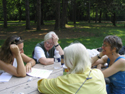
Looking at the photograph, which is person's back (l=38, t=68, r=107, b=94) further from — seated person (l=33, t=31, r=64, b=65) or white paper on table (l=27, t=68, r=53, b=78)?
seated person (l=33, t=31, r=64, b=65)

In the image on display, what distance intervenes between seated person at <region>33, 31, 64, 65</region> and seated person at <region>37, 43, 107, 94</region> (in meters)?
1.29

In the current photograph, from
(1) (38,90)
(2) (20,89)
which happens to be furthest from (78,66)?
(2) (20,89)

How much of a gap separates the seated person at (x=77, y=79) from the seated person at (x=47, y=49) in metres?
1.29

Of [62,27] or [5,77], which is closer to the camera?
[5,77]

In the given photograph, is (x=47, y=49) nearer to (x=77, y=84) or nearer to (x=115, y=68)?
(x=115, y=68)

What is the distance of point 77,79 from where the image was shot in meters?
1.44

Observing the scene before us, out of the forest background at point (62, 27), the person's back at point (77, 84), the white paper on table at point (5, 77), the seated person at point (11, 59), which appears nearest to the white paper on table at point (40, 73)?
the seated person at point (11, 59)

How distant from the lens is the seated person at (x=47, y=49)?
9.14 ft

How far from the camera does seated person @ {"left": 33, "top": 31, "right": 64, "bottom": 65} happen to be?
279 centimetres

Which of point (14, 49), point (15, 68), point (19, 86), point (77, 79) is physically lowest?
point (19, 86)

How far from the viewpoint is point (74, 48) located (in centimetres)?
146

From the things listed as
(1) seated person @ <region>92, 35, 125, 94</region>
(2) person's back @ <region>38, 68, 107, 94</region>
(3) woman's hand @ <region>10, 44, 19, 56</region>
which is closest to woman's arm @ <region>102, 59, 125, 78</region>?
(1) seated person @ <region>92, 35, 125, 94</region>

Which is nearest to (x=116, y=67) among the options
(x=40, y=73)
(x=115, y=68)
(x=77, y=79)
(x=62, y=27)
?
(x=115, y=68)

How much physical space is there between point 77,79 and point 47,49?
185cm
